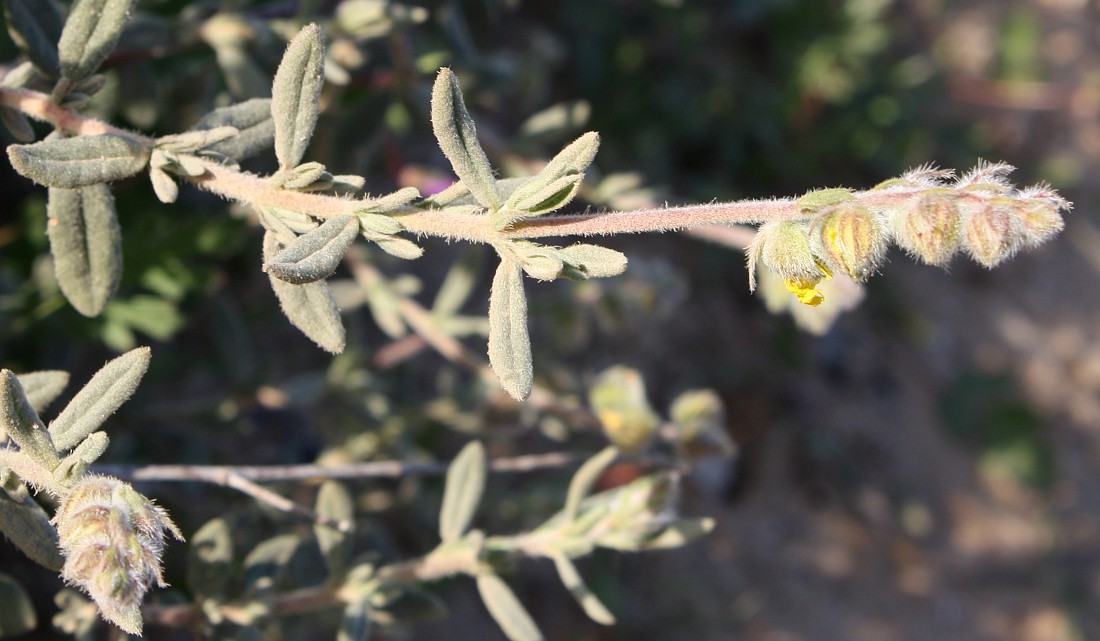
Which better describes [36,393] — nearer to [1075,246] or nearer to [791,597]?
[791,597]

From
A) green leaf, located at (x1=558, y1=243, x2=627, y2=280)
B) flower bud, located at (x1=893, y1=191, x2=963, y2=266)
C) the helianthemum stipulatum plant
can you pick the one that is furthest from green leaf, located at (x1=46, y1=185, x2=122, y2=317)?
flower bud, located at (x1=893, y1=191, x2=963, y2=266)

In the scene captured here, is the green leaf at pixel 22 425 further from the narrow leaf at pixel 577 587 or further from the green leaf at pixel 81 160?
the narrow leaf at pixel 577 587

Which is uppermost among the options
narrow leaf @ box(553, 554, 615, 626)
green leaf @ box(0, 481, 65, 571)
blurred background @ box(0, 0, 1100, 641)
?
blurred background @ box(0, 0, 1100, 641)

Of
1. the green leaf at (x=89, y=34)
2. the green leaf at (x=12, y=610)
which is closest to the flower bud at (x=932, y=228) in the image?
the green leaf at (x=89, y=34)

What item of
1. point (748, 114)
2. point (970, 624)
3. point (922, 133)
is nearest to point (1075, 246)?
point (922, 133)

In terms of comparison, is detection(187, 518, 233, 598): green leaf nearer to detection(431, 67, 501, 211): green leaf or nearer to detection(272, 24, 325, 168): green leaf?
detection(272, 24, 325, 168): green leaf

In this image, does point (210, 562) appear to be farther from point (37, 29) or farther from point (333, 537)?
point (37, 29)
